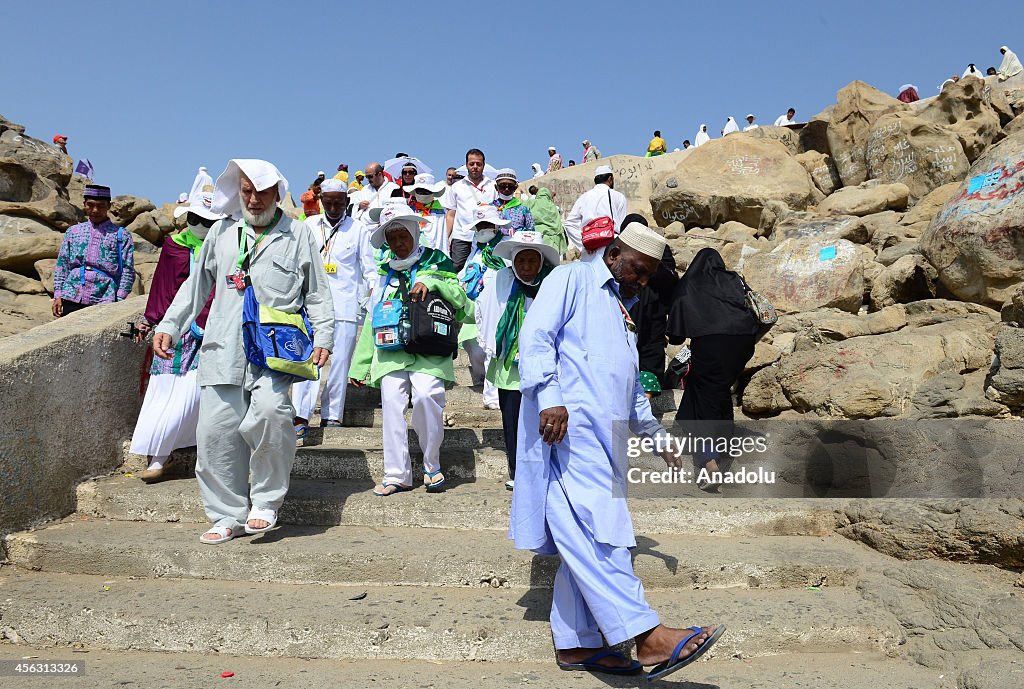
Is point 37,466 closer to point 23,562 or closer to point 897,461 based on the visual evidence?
point 23,562

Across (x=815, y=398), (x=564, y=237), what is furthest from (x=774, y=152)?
(x=815, y=398)

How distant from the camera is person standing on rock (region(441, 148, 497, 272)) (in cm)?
790

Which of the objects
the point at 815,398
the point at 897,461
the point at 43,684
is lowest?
the point at 43,684

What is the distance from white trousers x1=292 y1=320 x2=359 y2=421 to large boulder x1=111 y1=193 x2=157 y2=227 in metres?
12.2

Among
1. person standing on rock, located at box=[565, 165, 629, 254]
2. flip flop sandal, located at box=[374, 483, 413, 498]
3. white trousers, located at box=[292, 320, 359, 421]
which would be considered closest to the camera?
flip flop sandal, located at box=[374, 483, 413, 498]

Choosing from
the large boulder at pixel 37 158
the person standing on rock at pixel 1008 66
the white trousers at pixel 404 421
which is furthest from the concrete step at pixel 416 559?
the person standing on rock at pixel 1008 66

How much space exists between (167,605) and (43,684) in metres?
0.58

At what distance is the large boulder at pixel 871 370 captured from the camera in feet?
17.8

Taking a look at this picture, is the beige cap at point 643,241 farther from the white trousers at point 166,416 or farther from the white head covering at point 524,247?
the white trousers at point 166,416

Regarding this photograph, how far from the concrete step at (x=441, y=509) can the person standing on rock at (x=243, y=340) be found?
36cm

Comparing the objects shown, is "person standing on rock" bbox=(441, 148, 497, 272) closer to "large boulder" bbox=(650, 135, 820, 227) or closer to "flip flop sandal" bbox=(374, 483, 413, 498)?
"flip flop sandal" bbox=(374, 483, 413, 498)

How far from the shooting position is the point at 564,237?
880 cm

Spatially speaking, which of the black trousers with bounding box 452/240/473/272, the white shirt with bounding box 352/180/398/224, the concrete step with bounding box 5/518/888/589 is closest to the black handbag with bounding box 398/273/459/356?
the concrete step with bounding box 5/518/888/589

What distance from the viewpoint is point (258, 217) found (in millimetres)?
4340
